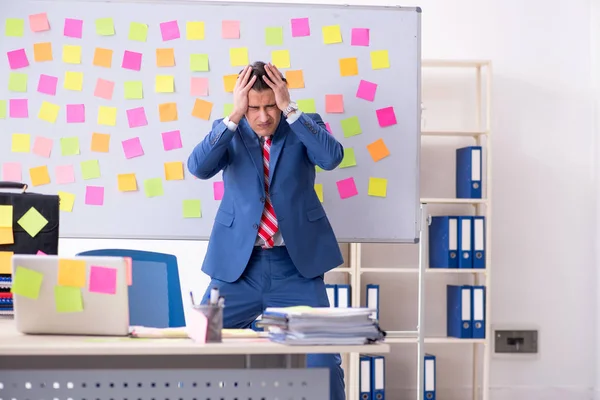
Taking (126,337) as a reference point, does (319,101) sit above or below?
above

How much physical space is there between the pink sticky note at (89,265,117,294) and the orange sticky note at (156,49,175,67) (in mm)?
1895

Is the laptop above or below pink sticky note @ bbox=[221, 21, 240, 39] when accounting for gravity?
below

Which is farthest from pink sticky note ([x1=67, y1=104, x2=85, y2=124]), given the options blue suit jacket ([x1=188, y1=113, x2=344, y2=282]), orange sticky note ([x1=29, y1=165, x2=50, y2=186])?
blue suit jacket ([x1=188, y1=113, x2=344, y2=282])

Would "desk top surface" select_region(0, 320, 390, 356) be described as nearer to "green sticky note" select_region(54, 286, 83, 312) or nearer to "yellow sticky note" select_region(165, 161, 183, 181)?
"green sticky note" select_region(54, 286, 83, 312)

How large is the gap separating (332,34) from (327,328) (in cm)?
207

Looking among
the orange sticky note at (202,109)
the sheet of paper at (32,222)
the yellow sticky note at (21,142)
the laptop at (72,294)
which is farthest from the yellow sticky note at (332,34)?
the laptop at (72,294)

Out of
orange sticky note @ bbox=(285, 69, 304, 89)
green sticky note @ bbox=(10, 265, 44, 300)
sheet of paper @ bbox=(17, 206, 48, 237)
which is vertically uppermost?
orange sticky note @ bbox=(285, 69, 304, 89)

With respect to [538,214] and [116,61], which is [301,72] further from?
[538,214]

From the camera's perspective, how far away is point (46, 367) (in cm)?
190

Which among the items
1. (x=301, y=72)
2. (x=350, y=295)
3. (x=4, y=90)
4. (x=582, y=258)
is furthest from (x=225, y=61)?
(x=582, y=258)

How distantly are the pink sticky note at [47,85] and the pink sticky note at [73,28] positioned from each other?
20 centimetres

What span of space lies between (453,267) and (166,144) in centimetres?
165

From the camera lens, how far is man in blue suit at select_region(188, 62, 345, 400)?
286cm

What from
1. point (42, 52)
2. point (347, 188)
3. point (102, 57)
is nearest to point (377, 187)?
point (347, 188)
